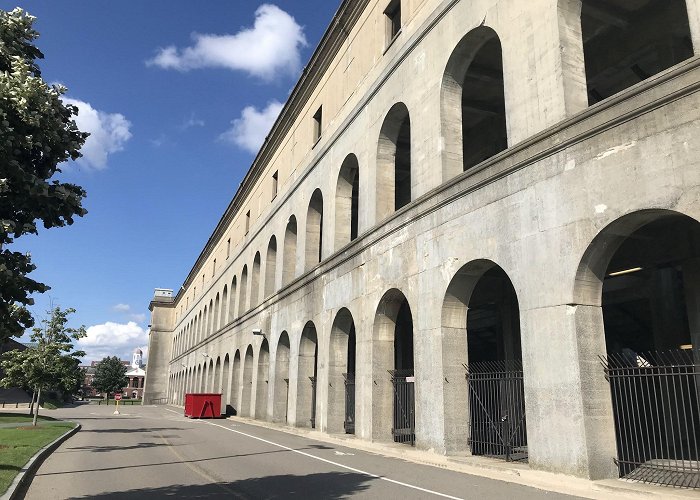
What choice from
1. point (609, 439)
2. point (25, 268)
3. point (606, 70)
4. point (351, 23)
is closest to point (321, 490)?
point (609, 439)

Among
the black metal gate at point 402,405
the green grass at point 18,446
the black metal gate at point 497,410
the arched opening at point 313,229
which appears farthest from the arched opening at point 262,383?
the black metal gate at point 497,410

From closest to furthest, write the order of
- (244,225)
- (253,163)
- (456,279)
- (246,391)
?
(456,279)
(246,391)
(253,163)
(244,225)

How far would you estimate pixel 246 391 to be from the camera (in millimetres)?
37031

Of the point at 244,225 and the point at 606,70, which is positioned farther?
the point at 244,225

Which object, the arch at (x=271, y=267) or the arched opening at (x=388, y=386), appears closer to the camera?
the arched opening at (x=388, y=386)

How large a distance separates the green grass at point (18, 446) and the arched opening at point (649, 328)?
1098 cm

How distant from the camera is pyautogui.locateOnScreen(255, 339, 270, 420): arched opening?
108 ft

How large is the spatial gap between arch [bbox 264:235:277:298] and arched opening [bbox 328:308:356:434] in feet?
42.0

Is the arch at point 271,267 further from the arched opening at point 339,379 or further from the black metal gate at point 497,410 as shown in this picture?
the black metal gate at point 497,410

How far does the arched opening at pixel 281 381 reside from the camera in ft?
95.5

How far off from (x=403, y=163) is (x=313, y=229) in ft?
18.9

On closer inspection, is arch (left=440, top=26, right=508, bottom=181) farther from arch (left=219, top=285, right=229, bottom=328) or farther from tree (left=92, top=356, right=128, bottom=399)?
tree (left=92, top=356, right=128, bottom=399)

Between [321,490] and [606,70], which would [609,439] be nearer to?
[321,490]

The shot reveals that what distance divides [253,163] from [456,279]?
1160 inches
